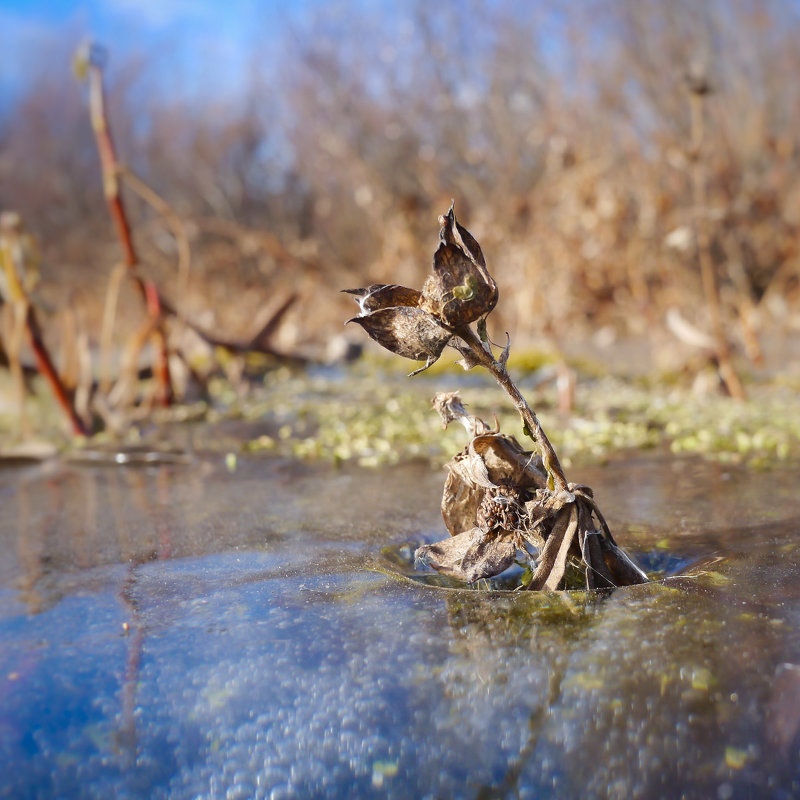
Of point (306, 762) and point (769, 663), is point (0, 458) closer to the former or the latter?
point (306, 762)

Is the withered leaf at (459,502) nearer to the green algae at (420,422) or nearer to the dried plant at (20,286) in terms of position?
the green algae at (420,422)

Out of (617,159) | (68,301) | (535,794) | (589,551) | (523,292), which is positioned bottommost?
(535,794)

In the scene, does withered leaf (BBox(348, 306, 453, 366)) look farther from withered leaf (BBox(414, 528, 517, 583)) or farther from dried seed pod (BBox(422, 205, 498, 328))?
withered leaf (BBox(414, 528, 517, 583))

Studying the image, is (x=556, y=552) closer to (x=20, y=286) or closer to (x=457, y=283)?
(x=457, y=283)

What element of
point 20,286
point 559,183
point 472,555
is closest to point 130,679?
point 472,555

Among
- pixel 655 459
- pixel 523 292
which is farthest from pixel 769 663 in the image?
pixel 523 292

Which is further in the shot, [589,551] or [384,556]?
[384,556]
